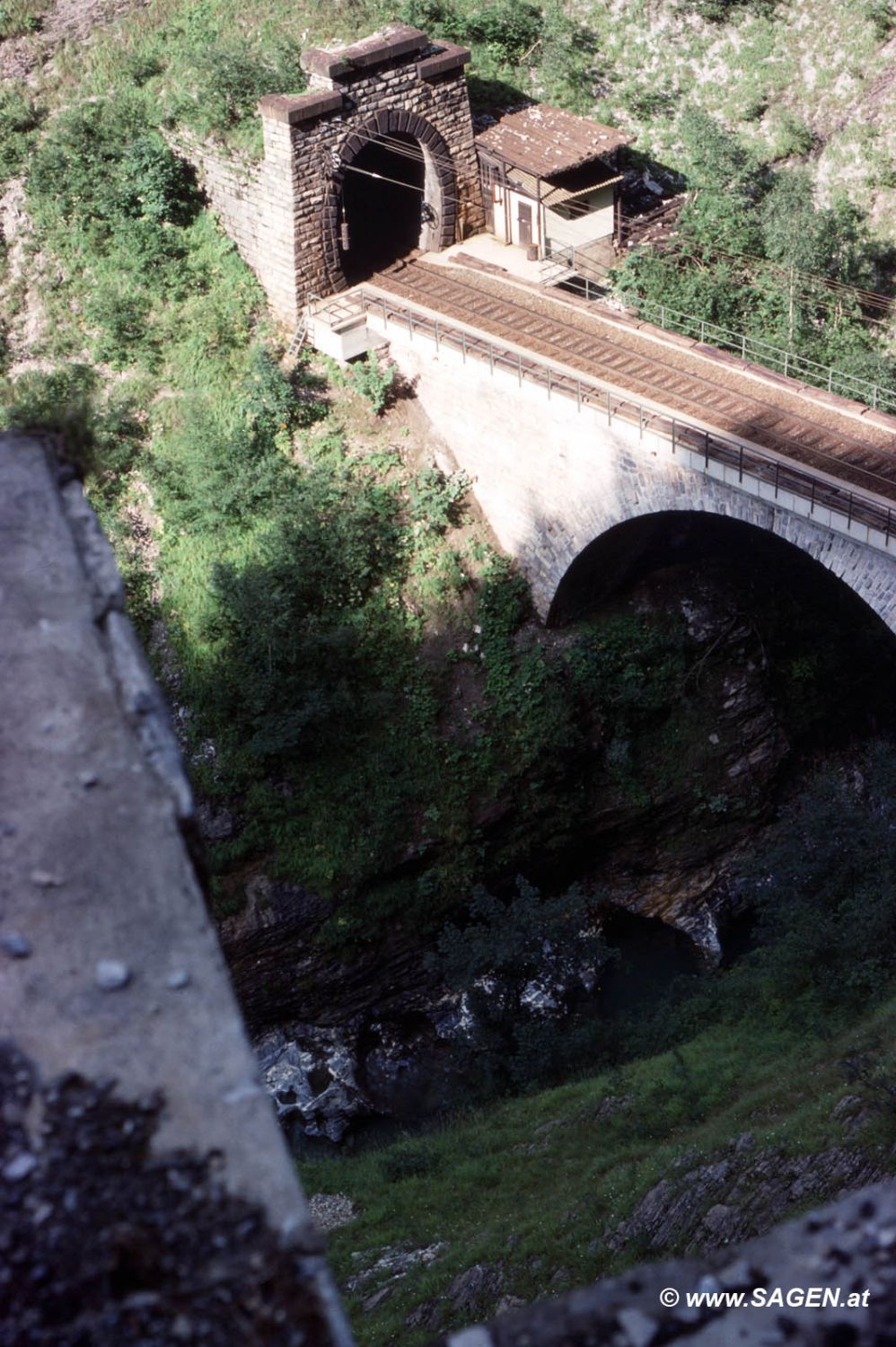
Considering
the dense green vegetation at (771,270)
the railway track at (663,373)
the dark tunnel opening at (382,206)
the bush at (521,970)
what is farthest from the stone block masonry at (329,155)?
the bush at (521,970)

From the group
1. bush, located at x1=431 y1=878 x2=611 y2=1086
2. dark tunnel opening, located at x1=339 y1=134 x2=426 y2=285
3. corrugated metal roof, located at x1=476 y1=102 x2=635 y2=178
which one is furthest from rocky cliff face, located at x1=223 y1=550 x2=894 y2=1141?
dark tunnel opening, located at x1=339 y1=134 x2=426 y2=285

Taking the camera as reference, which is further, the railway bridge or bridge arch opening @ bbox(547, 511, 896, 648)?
bridge arch opening @ bbox(547, 511, 896, 648)

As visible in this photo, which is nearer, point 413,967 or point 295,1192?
point 295,1192

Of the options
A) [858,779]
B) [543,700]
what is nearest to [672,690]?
[543,700]

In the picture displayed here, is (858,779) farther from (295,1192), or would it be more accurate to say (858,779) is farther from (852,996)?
(295,1192)

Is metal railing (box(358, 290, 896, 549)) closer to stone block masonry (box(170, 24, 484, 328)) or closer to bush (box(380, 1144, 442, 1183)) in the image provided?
stone block masonry (box(170, 24, 484, 328))

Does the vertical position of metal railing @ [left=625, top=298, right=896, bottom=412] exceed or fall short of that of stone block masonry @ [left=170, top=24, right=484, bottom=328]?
it falls short
